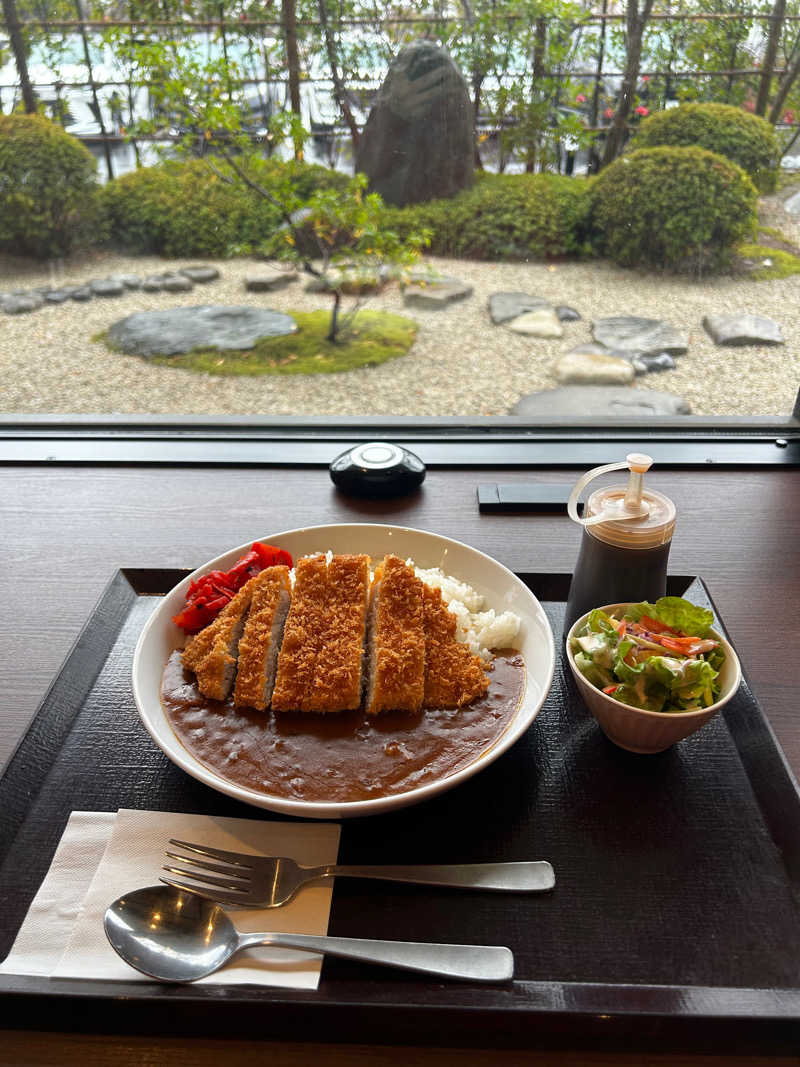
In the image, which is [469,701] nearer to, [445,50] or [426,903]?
[426,903]

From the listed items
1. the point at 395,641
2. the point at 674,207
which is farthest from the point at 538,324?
the point at 395,641

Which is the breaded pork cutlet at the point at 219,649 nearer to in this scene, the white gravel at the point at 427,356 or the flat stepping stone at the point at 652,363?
the white gravel at the point at 427,356

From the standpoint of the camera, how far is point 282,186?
2080 millimetres

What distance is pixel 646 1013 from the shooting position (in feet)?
2.49

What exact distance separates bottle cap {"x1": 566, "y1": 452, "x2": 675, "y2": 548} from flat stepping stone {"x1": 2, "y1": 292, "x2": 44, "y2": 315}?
5.80 feet

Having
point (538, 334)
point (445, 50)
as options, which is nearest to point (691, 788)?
point (538, 334)

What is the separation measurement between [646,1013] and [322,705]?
0.51 m

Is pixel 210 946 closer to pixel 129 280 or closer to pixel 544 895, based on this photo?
pixel 544 895

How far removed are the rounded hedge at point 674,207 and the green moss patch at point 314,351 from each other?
62cm

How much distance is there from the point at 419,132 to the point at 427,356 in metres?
0.59

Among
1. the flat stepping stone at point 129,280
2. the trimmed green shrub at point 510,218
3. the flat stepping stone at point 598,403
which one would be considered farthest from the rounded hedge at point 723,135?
the flat stepping stone at point 129,280

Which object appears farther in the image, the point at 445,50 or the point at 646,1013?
the point at 445,50

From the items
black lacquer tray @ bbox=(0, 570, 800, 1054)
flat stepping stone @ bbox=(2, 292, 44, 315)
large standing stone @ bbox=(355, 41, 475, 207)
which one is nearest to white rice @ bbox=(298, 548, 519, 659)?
black lacquer tray @ bbox=(0, 570, 800, 1054)

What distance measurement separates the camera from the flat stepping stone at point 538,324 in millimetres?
2217
